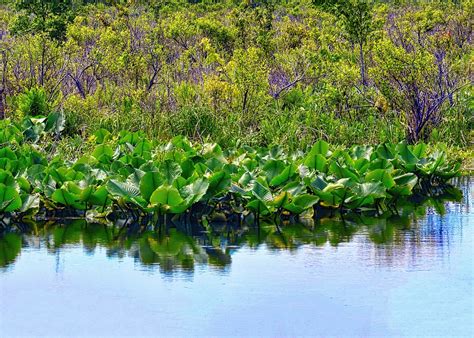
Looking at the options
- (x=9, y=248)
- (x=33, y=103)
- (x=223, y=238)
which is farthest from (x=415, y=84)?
(x=9, y=248)

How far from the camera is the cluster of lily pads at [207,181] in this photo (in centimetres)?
731

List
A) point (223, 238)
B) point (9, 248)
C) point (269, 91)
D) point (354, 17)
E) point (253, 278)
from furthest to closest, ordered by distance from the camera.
A: point (354, 17)
point (269, 91)
point (223, 238)
point (9, 248)
point (253, 278)

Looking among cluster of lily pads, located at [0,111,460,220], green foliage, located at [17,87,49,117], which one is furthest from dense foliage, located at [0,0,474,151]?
cluster of lily pads, located at [0,111,460,220]

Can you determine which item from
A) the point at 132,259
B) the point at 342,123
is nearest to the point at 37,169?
the point at 132,259

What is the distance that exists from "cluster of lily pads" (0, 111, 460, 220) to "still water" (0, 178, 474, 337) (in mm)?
195

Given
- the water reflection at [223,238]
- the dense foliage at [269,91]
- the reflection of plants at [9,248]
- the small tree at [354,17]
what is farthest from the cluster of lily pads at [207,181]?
the small tree at [354,17]

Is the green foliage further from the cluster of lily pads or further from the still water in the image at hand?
the still water

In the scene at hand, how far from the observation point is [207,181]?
722 cm

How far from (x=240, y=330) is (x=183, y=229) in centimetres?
260

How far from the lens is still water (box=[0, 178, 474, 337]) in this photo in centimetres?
481

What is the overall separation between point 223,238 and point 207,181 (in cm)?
49

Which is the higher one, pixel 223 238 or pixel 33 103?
pixel 33 103

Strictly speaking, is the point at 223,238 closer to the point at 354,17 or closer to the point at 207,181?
the point at 207,181

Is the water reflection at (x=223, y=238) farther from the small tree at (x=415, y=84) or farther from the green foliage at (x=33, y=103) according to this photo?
the green foliage at (x=33, y=103)
